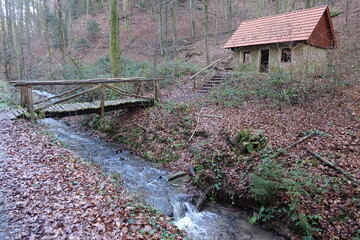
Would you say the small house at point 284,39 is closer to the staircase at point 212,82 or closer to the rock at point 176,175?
the staircase at point 212,82

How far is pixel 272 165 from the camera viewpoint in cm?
600

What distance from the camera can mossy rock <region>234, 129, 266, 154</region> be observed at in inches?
287

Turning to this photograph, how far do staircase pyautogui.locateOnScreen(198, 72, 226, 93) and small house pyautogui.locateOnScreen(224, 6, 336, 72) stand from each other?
254 cm

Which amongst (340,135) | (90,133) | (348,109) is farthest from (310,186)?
(90,133)

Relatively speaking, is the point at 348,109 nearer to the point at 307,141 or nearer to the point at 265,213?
the point at 307,141

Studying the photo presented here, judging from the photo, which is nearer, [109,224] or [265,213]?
[109,224]

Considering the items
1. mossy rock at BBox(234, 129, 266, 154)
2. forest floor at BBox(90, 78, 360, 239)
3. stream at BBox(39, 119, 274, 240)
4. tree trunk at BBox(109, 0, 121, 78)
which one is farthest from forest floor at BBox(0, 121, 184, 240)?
tree trunk at BBox(109, 0, 121, 78)

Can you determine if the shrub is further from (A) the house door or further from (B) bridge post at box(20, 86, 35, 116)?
(B) bridge post at box(20, 86, 35, 116)

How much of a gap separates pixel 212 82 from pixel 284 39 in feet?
16.1

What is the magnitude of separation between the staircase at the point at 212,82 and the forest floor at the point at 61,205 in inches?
→ 376

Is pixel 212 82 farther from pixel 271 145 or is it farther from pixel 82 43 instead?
pixel 82 43

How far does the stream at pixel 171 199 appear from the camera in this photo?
18.0 ft

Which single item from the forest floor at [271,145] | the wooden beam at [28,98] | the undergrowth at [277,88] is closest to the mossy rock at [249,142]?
the forest floor at [271,145]

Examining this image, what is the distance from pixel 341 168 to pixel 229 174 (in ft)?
9.26
